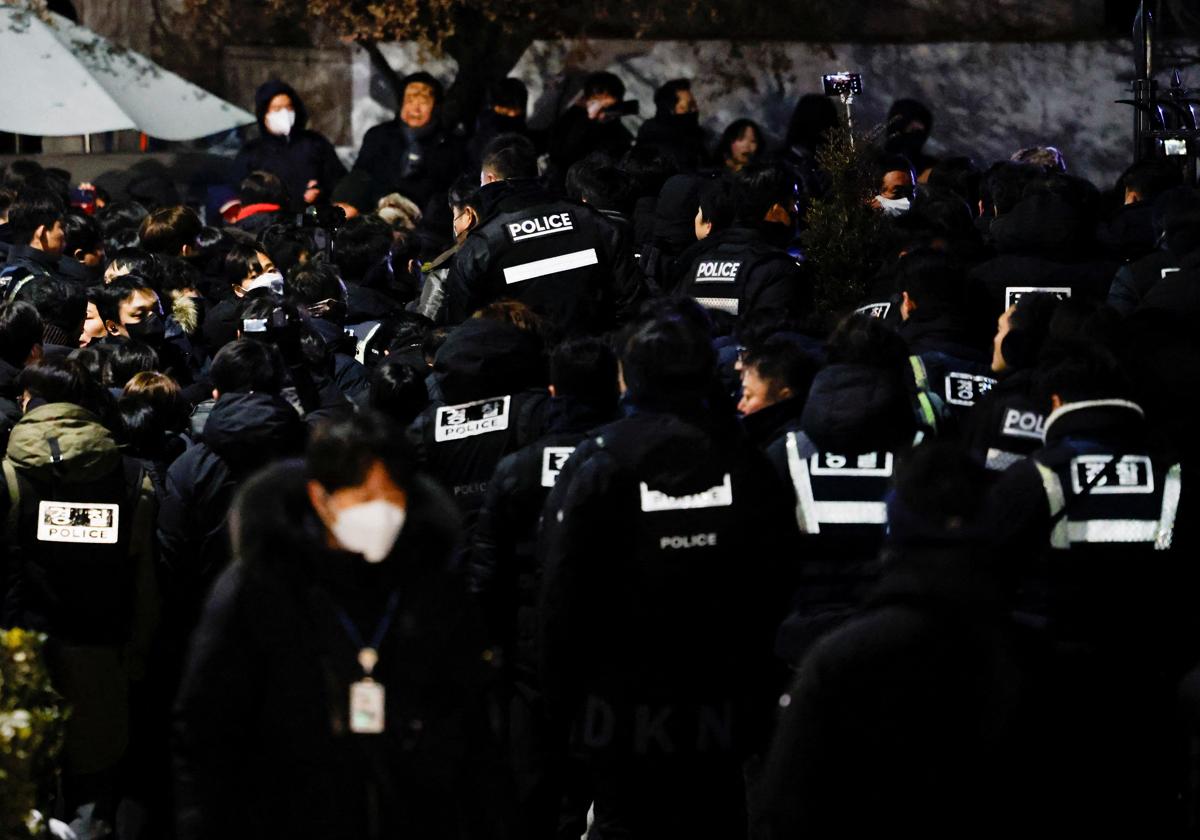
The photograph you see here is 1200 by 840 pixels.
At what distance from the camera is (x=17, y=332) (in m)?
8.05

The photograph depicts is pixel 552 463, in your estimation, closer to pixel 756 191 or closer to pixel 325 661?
pixel 325 661

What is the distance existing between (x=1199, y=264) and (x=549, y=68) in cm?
970

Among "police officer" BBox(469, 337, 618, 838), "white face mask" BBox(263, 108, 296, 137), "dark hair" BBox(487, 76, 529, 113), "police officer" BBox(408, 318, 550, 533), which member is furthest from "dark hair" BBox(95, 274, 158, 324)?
"dark hair" BBox(487, 76, 529, 113)

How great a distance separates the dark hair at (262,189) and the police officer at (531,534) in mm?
6675

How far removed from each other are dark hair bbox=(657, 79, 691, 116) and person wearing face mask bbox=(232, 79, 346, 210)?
2448 mm

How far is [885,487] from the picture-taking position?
6117 mm

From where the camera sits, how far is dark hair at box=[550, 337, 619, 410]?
21.2ft

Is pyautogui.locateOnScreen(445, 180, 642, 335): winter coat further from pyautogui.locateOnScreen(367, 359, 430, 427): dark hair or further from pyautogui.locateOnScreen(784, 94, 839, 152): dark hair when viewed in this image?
pyautogui.locateOnScreen(784, 94, 839, 152): dark hair

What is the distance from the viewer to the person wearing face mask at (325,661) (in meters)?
4.17

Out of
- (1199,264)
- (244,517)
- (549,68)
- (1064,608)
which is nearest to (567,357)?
(1064,608)

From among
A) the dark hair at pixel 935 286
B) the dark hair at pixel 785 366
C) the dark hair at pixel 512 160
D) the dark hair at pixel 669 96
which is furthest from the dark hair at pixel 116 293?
the dark hair at pixel 669 96

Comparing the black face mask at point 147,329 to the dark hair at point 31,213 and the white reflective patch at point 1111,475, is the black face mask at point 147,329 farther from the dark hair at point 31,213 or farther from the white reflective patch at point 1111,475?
the white reflective patch at point 1111,475

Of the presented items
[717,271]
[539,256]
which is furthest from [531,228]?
[717,271]

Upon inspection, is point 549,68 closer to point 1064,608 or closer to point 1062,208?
point 1062,208
